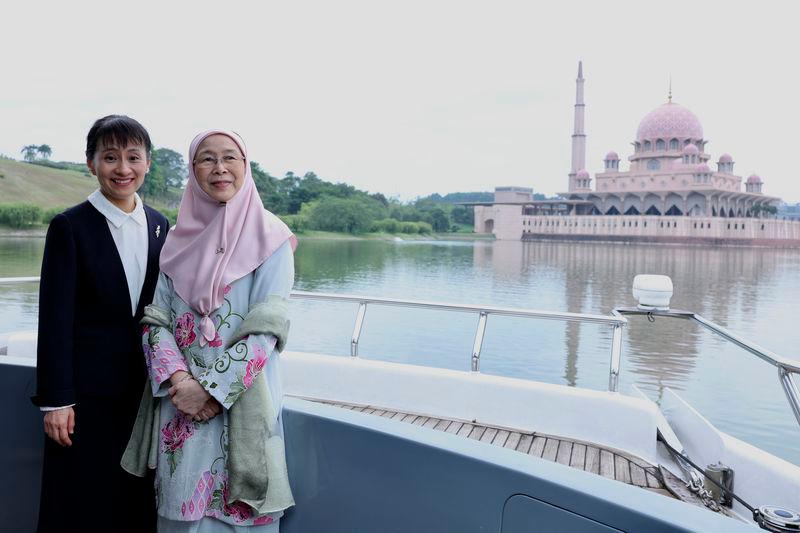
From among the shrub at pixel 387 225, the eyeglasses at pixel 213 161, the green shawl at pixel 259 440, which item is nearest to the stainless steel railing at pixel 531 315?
the green shawl at pixel 259 440

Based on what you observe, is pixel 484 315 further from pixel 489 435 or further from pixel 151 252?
pixel 151 252

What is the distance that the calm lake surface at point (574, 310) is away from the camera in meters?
10.2

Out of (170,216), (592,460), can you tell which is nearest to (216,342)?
(592,460)

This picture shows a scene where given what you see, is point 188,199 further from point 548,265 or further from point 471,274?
point 548,265

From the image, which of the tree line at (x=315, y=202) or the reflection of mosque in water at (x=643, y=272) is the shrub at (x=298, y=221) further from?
the reflection of mosque in water at (x=643, y=272)

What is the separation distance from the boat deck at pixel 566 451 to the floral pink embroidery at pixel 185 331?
4.36ft

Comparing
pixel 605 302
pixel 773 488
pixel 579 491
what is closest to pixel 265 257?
pixel 579 491

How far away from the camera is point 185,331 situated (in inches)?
47.1

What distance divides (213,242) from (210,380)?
251mm

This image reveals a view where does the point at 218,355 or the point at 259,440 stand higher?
the point at 218,355

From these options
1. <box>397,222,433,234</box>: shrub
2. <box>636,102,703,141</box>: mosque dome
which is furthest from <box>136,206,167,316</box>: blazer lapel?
<box>636,102,703,141</box>: mosque dome

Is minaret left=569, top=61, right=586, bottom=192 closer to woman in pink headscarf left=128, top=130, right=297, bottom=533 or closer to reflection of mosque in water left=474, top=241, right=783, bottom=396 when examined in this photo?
reflection of mosque in water left=474, top=241, right=783, bottom=396

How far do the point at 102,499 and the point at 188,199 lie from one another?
1.96ft

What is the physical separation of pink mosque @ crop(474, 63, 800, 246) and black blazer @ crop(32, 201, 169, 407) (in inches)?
1876
